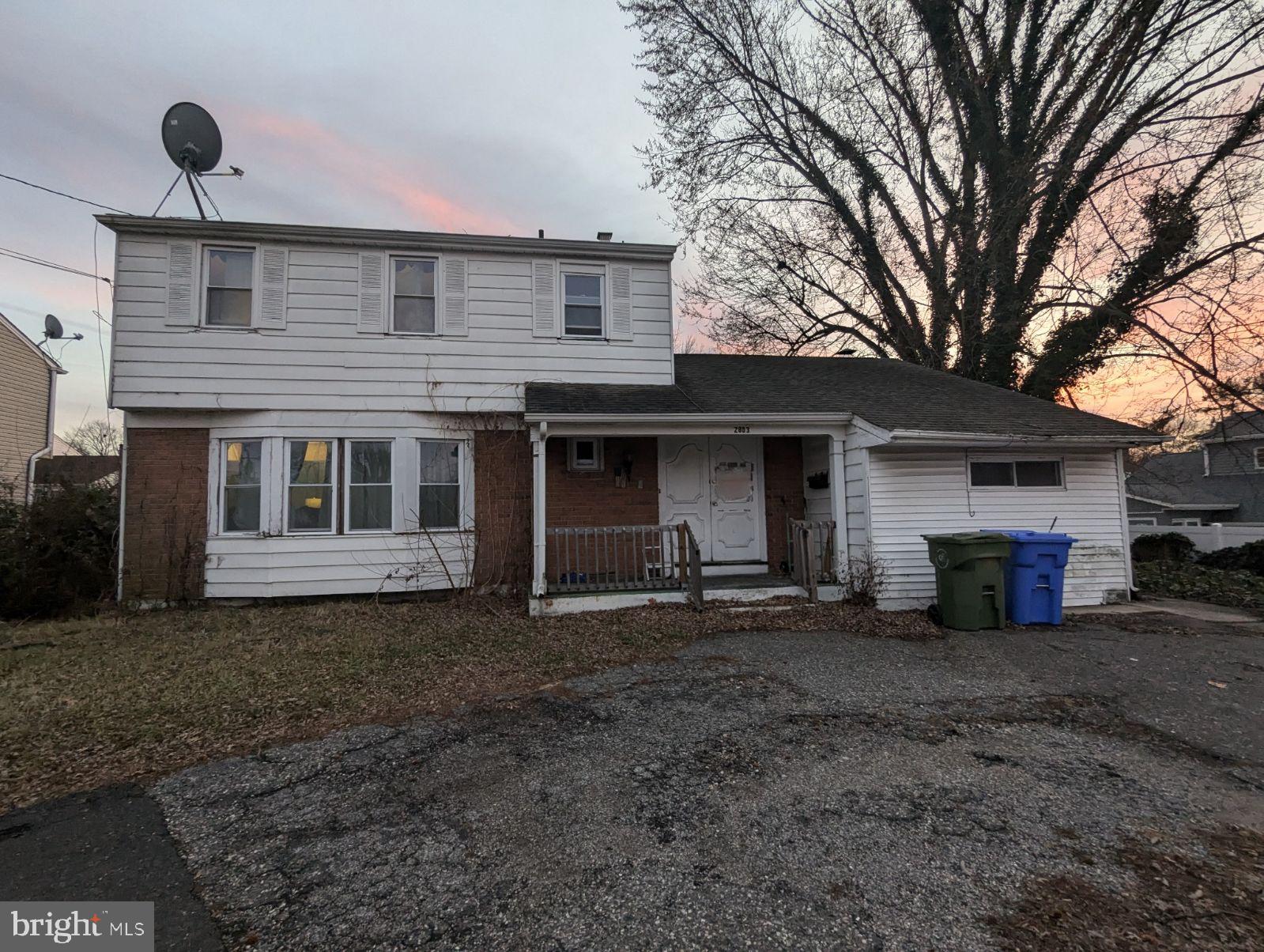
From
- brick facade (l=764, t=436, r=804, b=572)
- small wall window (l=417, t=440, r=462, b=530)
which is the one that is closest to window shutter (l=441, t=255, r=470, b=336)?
small wall window (l=417, t=440, r=462, b=530)

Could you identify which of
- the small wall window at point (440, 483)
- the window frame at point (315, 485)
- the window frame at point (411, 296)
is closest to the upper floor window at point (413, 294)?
the window frame at point (411, 296)

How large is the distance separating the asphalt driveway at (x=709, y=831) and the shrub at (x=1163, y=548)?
1118 centimetres

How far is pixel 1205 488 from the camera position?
85.6 feet

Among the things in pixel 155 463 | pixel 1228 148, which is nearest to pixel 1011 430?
pixel 1228 148

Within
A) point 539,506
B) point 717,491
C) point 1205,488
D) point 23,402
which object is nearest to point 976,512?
point 717,491

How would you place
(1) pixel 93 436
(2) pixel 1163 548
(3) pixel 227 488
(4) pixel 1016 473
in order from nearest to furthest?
(3) pixel 227 488 → (4) pixel 1016 473 → (2) pixel 1163 548 → (1) pixel 93 436

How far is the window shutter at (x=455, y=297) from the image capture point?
29.0ft

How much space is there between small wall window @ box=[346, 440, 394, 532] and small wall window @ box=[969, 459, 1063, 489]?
878 cm

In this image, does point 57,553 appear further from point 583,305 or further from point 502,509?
point 583,305

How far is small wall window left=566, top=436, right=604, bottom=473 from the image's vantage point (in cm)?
923

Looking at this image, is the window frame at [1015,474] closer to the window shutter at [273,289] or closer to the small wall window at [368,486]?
the small wall window at [368,486]

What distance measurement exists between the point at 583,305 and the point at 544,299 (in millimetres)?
652

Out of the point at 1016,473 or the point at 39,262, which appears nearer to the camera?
the point at 1016,473

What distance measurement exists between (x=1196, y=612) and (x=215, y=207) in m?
16.1
